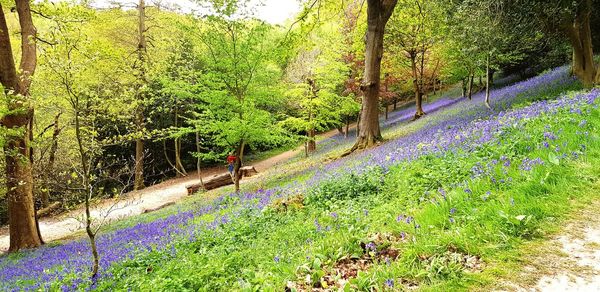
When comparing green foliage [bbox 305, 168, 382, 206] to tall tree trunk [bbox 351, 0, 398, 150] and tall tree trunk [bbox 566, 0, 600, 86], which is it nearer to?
tall tree trunk [bbox 351, 0, 398, 150]

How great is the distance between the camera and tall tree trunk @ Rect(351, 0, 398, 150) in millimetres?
14109

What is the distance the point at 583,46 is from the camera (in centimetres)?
1195

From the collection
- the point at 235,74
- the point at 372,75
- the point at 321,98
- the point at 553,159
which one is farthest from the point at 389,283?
the point at 321,98

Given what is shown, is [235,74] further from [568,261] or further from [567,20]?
[567,20]

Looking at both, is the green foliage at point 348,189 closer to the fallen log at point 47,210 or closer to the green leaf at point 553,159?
the green leaf at point 553,159

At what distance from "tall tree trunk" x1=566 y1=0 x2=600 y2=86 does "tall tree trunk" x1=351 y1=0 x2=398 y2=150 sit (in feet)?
20.7

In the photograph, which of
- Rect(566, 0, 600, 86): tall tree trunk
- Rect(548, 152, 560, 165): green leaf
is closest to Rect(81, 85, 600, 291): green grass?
Rect(548, 152, 560, 165): green leaf

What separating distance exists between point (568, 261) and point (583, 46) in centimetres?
1265

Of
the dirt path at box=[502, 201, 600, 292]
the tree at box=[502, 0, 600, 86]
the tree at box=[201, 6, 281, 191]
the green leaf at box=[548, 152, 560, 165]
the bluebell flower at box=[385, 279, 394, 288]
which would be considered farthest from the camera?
the tree at box=[201, 6, 281, 191]

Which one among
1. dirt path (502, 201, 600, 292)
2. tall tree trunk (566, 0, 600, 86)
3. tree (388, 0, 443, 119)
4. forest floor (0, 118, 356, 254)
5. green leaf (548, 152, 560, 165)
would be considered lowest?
forest floor (0, 118, 356, 254)

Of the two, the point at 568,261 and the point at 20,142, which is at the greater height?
the point at 20,142

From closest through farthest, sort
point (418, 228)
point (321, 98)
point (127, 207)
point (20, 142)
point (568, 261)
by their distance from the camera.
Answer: point (568, 261) → point (418, 228) → point (20, 142) → point (127, 207) → point (321, 98)

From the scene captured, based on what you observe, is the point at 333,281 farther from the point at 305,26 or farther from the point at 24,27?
the point at 24,27

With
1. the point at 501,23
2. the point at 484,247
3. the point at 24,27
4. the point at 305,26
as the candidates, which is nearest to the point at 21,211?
the point at 24,27
